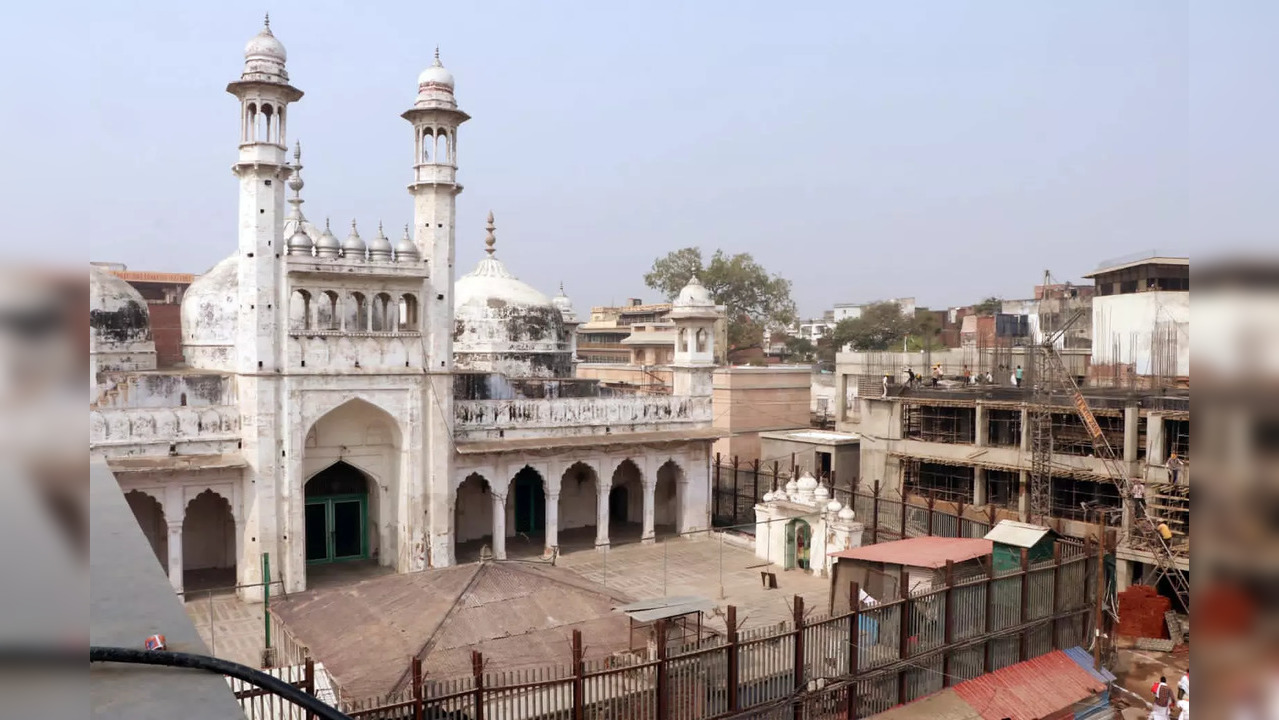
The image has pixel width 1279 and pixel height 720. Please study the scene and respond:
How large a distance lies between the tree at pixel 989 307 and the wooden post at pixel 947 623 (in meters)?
48.3

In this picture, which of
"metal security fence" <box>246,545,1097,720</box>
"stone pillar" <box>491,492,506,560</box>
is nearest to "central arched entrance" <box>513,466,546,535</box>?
"stone pillar" <box>491,492,506,560</box>

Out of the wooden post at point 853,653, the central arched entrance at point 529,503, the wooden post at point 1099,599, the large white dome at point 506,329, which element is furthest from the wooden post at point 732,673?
the large white dome at point 506,329

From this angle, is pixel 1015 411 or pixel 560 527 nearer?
pixel 1015 411

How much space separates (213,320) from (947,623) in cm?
1958

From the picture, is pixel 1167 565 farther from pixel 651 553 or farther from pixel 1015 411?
pixel 651 553

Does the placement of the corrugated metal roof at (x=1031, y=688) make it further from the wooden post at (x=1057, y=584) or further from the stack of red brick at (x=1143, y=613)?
the stack of red brick at (x=1143, y=613)

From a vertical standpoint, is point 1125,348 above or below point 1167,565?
above

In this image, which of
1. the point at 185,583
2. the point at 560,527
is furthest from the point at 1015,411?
the point at 185,583

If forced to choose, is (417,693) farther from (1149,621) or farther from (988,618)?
(1149,621)

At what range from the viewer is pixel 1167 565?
16391 millimetres

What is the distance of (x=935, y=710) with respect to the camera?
1255 centimetres

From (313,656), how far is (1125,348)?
2575 centimetres

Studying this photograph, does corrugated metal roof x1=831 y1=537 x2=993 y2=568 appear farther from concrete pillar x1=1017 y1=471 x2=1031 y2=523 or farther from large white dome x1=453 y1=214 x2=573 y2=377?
large white dome x1=453 y1=214 x2=573 y2=377

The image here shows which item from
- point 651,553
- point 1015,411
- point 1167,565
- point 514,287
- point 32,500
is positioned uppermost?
point 514,287
